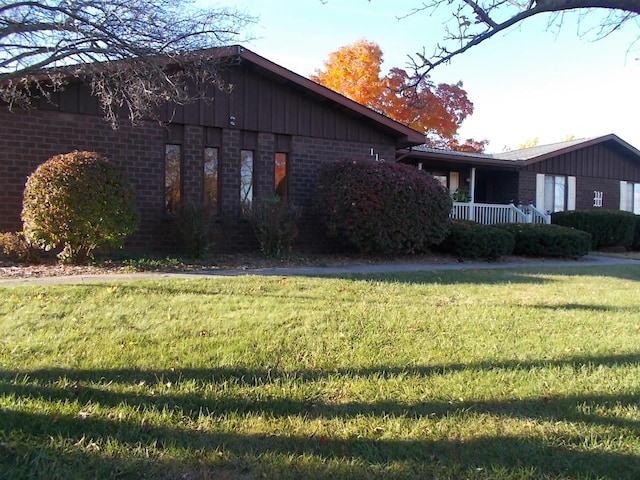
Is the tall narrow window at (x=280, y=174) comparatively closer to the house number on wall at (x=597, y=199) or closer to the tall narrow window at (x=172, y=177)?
the tall narrow window at (x=172, y=177)

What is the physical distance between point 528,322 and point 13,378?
17.1 ft

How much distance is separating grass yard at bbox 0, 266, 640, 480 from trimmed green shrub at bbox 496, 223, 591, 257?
8320 millimetres

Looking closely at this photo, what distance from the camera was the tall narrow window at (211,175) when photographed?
42.5 ft

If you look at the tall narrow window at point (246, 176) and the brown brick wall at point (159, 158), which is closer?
the brown brick wall at point (159, 158)

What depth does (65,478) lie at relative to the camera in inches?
105

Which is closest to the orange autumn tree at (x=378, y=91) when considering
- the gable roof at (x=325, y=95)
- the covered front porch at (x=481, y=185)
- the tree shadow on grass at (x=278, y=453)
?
the covered front porch at (x=481, y=185)

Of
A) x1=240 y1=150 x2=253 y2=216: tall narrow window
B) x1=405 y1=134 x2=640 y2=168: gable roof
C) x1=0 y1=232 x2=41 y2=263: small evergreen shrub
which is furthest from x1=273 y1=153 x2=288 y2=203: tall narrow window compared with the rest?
x1=0 y1=232 x2=41 y2=263: small evergreen shrub

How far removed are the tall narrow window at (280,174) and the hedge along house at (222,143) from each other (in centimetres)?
3

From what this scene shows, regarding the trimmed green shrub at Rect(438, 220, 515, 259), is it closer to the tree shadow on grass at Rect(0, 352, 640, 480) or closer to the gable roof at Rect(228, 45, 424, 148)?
the gable roof at Rect(228, 45, 424, 148)

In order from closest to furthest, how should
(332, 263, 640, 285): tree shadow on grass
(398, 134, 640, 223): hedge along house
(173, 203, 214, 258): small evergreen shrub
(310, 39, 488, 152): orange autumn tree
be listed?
1. (332, 263, 640, 285): tree shadow on grass
2. (173, 203, 214, 258): small evergreen shrub
3. (398, 134, 640, 223): hedge along house
4. (310, 39, 488, 152): orange autumn tree

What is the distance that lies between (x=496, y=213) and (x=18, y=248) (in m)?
15.1

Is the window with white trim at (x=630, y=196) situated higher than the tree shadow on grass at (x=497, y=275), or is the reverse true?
the window with white trim at (x=630, y=196)

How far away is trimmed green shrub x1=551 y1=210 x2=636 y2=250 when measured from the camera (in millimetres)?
18375

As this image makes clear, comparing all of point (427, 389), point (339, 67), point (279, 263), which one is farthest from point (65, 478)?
point (339, 67)
